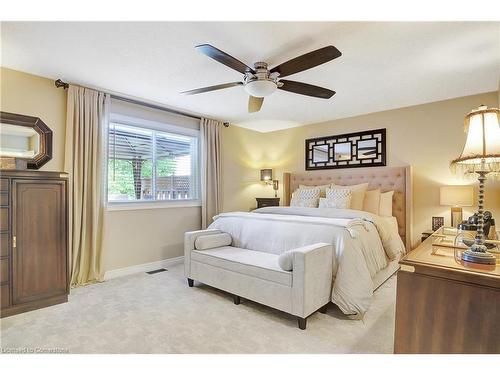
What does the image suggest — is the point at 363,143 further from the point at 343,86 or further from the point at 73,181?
the point at 73,181

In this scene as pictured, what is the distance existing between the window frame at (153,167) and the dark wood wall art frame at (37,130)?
61cm

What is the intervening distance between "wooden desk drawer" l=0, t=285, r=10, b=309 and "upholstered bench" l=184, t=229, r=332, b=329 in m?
1.63

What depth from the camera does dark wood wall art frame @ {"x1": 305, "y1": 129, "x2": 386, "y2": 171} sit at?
4.14 meters

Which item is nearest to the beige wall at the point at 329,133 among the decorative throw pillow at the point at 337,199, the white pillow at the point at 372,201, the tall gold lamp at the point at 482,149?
the white pillow at the point at 372,201

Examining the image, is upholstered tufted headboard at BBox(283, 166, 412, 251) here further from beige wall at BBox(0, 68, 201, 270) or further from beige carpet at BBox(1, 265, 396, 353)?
beige wall at BBox(0, 68, 201, 270)

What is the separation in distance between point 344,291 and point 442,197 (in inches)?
79.8

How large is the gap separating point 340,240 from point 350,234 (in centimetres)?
11

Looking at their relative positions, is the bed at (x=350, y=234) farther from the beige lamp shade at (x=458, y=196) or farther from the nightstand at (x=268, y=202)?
the nightstand at (x=268, y=202)

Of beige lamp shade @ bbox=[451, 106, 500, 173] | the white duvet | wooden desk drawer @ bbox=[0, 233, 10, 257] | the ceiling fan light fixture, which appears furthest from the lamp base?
wooden desk drawer @ bbox=[0, 233, 10, 257]

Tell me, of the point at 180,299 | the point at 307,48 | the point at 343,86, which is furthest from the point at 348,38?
the point at 180,299

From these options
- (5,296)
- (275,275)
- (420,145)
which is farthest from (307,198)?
(5,296)

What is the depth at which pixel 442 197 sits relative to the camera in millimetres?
3320

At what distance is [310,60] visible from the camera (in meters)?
→ 2.03

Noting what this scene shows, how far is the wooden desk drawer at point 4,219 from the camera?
2344mm
